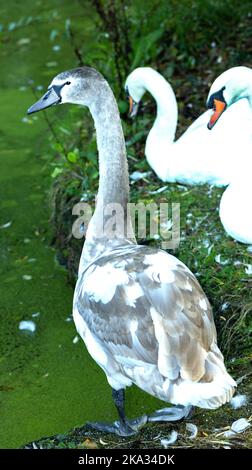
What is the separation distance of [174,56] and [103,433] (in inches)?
139

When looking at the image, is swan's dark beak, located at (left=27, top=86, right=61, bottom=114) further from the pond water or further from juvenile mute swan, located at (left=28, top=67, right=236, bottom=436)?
the pond water

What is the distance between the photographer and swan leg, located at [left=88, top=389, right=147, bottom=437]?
3.68 meters

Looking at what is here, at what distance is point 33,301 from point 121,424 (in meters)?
1.43

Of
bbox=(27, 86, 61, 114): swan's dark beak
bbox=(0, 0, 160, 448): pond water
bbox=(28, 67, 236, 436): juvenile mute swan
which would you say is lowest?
bbox=(0, 0, 160, 448): pond water

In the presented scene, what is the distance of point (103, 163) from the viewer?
396 centimetres

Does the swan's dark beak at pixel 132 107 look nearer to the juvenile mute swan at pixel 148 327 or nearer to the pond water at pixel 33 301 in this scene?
the pond water at pixel 33 301

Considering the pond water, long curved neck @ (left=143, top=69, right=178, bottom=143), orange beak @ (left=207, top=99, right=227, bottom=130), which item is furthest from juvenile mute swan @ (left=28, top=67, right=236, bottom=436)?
long curved neck @ (left=143, top=69, right=178, bottom=143)

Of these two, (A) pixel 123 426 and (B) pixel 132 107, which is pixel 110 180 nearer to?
(A) pixel 123 426

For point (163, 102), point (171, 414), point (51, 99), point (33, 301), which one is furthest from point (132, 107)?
point (171, 414)

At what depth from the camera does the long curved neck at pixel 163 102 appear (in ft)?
17.0

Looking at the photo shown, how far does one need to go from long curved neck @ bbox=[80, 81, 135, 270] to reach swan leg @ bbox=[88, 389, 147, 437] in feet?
2.07

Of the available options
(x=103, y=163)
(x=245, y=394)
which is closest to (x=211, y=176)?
(x=103, y=163)

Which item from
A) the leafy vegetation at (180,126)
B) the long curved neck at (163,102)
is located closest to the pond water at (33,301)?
the leafy vegetation at (180,126)

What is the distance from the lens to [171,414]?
3705 mm
